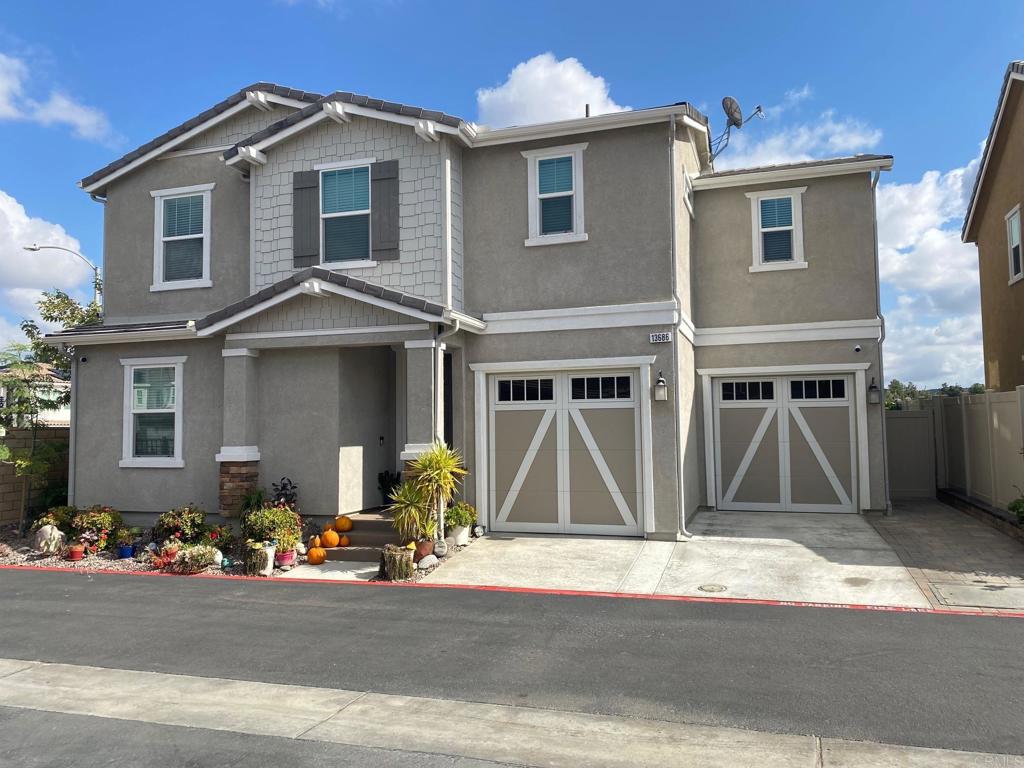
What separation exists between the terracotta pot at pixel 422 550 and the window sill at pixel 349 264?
4.91 m

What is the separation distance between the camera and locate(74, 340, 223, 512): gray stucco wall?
13.4 meters

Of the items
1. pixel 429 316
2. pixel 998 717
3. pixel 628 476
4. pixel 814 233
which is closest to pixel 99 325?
pixel 429 316

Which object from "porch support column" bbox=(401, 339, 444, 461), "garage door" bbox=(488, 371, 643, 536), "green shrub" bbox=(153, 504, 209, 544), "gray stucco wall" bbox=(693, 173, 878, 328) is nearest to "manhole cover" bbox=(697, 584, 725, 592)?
"garage door" bbox=(488, 371, 643, 536)

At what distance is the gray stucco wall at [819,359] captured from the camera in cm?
1403

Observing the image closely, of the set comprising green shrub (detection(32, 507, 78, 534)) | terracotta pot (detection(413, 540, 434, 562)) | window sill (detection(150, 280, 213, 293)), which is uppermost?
window sill (detection(150, 280, 213, 293))

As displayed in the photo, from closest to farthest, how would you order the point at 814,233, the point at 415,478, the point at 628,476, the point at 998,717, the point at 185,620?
the point at 998,717 < the point at 185,620 < the point at 415,478 < the point at 628,476 < the point at 814,233

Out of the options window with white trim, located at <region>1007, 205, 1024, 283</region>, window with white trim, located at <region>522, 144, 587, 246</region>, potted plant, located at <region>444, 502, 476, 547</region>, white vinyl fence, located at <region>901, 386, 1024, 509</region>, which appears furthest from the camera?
window with white trim, located at <region>1007, 205, 1024, 283</region>

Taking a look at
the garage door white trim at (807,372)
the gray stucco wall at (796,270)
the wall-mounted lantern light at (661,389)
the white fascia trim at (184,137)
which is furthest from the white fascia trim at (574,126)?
the white fascia trim at (184,137)

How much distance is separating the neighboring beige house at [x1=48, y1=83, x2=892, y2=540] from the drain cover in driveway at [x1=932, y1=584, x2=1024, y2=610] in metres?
3.94

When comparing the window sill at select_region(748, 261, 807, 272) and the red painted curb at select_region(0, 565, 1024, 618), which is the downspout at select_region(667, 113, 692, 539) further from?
the window sill at select_region(748, 261, 807, 272)

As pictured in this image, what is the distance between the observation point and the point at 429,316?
450 inches

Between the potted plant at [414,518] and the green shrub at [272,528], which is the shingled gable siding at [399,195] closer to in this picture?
the potted plant at [414,518]

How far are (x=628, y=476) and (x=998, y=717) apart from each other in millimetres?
7087

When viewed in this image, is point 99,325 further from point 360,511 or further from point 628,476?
point 628,476
